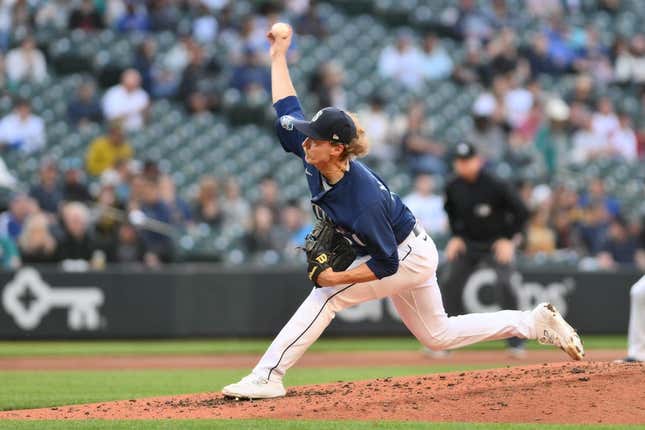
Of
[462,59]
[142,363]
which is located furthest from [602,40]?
[142,363]

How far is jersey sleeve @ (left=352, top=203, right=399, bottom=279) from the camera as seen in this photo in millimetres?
6508

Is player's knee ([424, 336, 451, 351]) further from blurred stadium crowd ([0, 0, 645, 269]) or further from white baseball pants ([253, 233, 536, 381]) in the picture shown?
blurred stadium crowd ([0, 0, 645, 269])

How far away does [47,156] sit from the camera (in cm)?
1574

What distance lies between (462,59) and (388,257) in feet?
45.1

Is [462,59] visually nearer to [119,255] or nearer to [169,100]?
[169,100]

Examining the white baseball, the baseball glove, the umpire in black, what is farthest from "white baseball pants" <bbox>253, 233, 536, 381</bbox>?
the umpire in black

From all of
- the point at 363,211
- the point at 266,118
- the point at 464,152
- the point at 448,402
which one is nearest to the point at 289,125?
the point at 363,211

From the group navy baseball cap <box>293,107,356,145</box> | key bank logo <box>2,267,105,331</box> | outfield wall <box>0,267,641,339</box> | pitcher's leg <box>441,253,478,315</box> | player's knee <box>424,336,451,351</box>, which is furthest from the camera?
outfield wall <box>0,267,641,339</box>

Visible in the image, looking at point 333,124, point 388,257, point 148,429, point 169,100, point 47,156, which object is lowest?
point 148,429

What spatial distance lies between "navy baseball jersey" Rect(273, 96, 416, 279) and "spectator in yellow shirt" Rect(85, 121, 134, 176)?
30.0 ft

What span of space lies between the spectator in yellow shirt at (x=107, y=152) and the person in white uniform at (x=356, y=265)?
28.9ft

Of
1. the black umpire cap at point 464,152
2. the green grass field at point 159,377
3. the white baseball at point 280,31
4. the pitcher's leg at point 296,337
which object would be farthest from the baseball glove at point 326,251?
the black umpire cap at point 464,152

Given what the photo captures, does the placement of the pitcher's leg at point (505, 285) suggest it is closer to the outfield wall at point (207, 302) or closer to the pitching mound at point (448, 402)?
the outfield wall at point (207, 302)

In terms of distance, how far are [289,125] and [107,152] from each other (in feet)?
30.2
